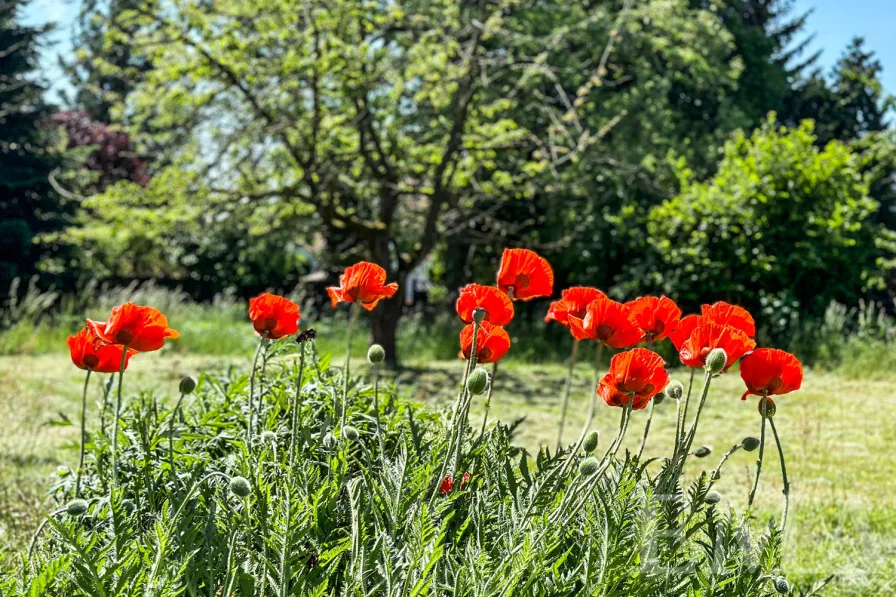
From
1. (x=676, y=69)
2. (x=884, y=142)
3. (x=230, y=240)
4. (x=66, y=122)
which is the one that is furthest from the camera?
(x=66, y=122)

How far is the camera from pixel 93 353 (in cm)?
181

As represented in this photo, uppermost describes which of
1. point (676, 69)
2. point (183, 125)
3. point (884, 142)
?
point (676, 69)

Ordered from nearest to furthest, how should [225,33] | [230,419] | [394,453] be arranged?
→ [394,453], [230,419], [225,33]

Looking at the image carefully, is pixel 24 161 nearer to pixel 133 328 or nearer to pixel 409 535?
pixel 133 328

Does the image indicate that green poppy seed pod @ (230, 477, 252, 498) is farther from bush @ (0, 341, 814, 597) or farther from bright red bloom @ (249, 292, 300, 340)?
bright red bloom @ (249, 292, 300, 340)

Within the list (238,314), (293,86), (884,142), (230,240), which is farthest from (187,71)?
(884,142)

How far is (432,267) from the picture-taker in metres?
13.4

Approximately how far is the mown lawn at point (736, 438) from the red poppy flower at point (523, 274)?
2.60 ft

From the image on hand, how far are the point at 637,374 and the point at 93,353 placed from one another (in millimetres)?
1220

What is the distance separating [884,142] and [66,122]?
16.9 metres

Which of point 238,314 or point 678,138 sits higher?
point 678,138

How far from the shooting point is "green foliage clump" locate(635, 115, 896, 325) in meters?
9.62

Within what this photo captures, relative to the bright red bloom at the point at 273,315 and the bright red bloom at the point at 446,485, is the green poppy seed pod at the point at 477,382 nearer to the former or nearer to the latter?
the bright red bloom at the point at 446,485

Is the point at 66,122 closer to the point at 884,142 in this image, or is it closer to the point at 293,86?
the point at 293,86
